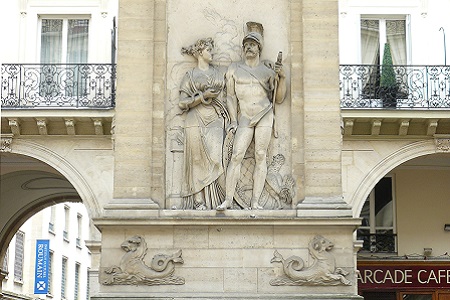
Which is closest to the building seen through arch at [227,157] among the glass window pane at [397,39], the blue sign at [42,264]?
the glass window pane at [397,39]

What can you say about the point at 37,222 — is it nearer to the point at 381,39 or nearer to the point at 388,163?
the point at 381,39

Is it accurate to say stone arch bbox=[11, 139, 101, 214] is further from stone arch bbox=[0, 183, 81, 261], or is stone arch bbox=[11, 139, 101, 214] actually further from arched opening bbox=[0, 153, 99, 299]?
stone arch bbox=[0, 183, 81, 261]

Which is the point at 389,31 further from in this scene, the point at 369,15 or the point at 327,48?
the point at 327,48

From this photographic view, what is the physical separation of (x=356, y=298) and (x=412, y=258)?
1514cm

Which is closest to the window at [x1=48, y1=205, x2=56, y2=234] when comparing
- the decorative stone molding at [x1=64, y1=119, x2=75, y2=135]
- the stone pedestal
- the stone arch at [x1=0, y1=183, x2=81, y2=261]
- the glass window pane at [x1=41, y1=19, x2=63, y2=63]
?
the stone arch at [x1=0, y1=183, x2=81, y2=261]

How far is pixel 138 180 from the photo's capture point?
47.7 ft

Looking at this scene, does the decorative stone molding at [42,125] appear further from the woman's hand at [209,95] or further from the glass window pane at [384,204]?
the woman's hand at [209,95]

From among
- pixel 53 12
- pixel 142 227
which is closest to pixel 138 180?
pixel 142 227

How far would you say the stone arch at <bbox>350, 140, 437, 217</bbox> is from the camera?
2594 centimetres

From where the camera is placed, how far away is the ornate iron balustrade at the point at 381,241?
29.0 metres

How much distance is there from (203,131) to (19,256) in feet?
92.6

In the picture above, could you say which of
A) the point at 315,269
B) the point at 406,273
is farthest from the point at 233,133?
the point at 406,273

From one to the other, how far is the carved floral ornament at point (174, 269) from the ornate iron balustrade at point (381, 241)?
14.9 meters

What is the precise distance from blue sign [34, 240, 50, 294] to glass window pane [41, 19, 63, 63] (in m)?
15.2
